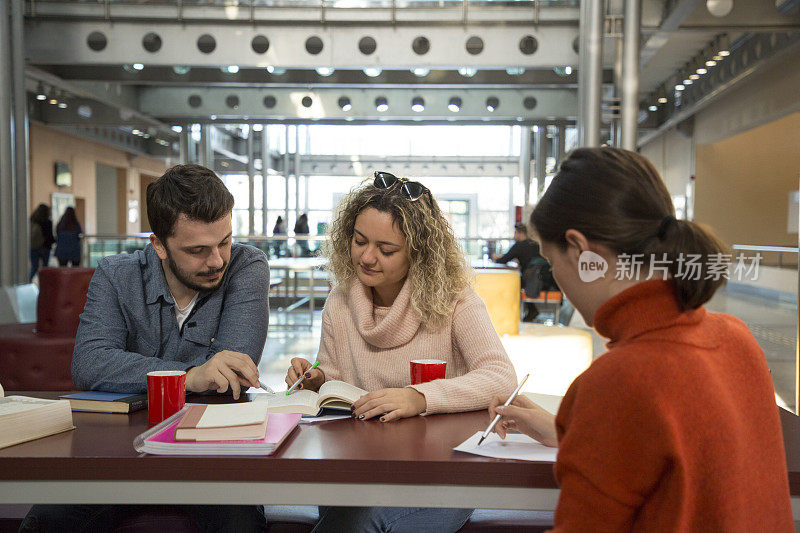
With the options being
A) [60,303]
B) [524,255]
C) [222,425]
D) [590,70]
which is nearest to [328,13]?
[590,70]

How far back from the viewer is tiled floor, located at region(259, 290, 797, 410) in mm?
5297

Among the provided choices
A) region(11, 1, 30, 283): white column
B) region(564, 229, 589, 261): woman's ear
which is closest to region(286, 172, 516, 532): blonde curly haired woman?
region(564, 229, 589, 261): woman's ear

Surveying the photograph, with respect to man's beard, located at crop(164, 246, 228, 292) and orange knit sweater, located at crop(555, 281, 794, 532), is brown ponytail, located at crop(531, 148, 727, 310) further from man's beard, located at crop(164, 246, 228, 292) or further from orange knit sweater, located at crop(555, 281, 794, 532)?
man's beard, located at crop(164, 246, 228, 292)

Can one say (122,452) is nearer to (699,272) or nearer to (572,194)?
(572,194)

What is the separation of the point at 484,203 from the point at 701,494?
87.5 feet

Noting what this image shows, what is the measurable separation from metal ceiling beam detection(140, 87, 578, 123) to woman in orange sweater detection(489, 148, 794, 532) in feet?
30.2

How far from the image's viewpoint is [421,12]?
6559 millimetres

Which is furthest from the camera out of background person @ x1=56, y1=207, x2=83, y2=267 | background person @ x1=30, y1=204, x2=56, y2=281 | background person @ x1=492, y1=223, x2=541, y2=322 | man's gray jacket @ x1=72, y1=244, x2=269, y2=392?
background person @ x1=30, y1=204, x2=56, y2=281

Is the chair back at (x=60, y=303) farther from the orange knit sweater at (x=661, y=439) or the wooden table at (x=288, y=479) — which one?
the orange knit sweater at (x=661, y=439)

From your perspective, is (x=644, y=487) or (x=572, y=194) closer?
(x=644, y=487)

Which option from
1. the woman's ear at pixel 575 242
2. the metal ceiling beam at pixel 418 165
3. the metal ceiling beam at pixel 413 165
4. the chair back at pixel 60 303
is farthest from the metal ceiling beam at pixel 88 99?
the metal ceiling beam at pixel 418 165

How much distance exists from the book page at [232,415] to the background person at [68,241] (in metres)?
9.67

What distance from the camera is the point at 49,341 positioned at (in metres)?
4.15

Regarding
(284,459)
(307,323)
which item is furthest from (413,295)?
(307,323)
